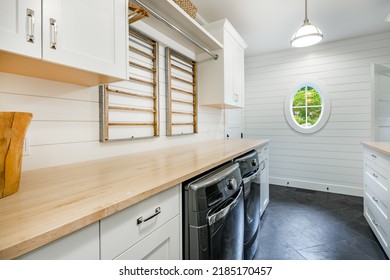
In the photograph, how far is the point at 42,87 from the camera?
1097mm

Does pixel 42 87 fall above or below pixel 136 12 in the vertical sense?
below

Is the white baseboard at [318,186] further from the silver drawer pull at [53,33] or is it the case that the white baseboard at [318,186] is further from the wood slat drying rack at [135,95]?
the silver drawer pull at [53,33]

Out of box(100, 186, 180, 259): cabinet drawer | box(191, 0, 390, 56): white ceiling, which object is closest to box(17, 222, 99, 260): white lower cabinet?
box(100, 186, 180, 259): cabinet drawer

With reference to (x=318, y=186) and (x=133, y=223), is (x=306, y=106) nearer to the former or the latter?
(x=318, y=186)

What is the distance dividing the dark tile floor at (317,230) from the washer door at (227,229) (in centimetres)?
79

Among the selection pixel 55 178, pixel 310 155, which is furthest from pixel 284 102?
pixel 55 178

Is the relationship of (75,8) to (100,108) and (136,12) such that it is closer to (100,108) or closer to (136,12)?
(136,12)

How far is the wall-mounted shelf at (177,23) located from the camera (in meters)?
1.52

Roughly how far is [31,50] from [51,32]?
121 mm

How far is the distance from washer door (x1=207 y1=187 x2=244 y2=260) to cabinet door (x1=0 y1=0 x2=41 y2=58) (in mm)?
1016

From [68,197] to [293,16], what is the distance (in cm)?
310

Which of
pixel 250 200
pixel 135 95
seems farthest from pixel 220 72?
pixel 250 200

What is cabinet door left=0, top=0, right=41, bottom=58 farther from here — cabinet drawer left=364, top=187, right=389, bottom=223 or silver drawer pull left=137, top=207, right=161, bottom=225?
cabinet drawer left=364, top=187, right=389, bottom=223

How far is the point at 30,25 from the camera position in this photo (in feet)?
2.51
